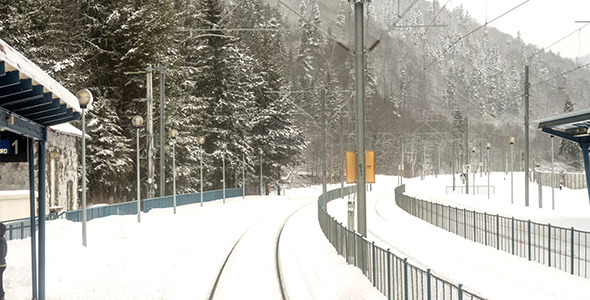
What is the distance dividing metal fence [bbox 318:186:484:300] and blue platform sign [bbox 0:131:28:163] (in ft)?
27.2

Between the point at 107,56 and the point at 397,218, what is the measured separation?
2837 centimetres

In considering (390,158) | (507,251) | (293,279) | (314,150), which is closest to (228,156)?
(507,251)

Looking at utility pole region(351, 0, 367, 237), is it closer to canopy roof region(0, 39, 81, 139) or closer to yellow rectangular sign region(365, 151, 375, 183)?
yellow rectangular sign region(365, 151, 375, 183)

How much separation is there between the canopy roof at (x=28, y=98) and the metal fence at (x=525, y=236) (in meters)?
14.6

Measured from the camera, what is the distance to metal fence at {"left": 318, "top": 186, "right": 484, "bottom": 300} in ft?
34.7

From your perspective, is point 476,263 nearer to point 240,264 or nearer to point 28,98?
point 240,264

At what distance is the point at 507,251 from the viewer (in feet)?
75.9

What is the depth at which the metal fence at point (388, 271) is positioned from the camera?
10570 mm

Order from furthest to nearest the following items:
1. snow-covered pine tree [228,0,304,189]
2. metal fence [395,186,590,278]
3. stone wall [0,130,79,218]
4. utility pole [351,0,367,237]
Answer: snow-covered pine tree [228,0,304,189] < stone wall [0,130,79,218] < metal fence [395,186,590,278] < utility pole [351,0,367,237]

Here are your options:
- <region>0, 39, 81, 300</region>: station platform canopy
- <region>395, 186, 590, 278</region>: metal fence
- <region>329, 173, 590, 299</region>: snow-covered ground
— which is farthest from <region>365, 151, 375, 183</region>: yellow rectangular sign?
<region>0, 39, 81, 300</region>: station platform canopy

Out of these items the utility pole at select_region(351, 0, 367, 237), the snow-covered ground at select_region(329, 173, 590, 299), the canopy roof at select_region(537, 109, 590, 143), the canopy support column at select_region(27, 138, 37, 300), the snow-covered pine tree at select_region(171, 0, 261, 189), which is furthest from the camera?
the snow-covered pine tree at select_region(171, 0, 261, 189)

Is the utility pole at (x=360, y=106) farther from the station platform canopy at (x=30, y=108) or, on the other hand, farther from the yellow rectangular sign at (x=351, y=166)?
the station platform canopy at (x=30, y=108)

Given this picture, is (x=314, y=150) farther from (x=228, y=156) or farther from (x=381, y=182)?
(x=228, y=156)

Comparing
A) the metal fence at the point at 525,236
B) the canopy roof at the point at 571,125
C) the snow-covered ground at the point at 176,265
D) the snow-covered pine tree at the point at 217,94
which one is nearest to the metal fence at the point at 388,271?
the snow-covered ground at the point at 176,265
